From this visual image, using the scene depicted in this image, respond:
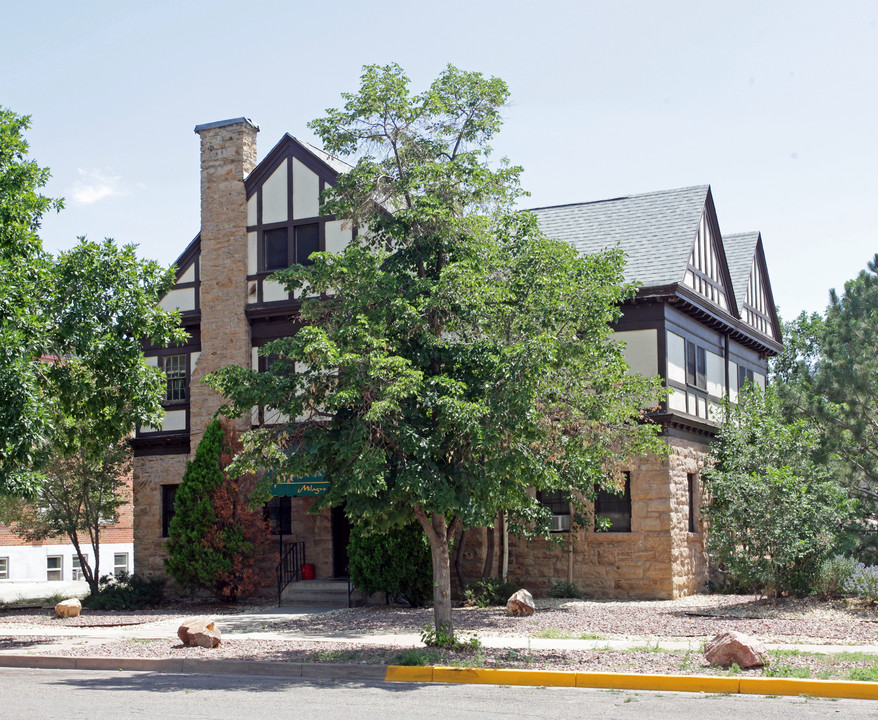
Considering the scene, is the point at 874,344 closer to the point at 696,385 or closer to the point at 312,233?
the point at 696,385

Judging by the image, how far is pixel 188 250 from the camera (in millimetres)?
24312

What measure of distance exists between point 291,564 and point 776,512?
35.8ft

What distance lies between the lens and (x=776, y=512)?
18.0 metres

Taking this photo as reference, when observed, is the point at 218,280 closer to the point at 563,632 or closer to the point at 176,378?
the point at 176,378

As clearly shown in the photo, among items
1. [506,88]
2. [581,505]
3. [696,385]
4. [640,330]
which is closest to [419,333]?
[506,88]

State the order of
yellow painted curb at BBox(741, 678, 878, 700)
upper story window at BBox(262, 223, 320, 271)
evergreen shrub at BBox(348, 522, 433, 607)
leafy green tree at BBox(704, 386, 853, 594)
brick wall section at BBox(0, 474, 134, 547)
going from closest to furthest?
yellow painted curb at BBox(741, 678, 878, 700), leafy green tree at BBox(704, 386, 853, 594), evergreen shrub at BBox(348, 522, 433, 607), upper story window at BBox(262, 223, 320, 271), brick wall section at BBox(0, 474, 134, 547)

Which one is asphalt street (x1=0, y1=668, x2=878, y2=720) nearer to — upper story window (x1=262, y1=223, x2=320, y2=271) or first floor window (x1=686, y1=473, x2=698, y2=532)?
first floor window (x1=686, y1=473, x2=698, y2=532)

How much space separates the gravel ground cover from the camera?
38.7 ft

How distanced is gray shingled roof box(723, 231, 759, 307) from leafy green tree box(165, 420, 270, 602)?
46.5 ft

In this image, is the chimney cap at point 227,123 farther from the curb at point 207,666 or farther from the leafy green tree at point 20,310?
the curb at point 207,666

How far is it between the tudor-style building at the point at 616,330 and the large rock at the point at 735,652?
900cm

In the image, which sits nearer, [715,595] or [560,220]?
[715,595]

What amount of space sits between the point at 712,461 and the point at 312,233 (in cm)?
1100

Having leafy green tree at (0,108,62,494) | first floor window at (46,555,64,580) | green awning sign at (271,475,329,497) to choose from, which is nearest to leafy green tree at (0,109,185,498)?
leafy green tree at (0,108,62,494)
